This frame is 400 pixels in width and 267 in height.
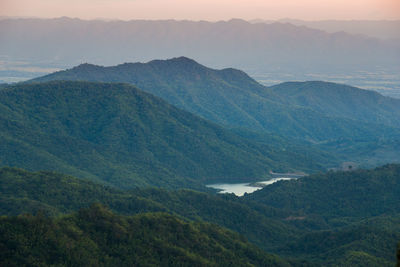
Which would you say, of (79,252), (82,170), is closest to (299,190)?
(82,170)

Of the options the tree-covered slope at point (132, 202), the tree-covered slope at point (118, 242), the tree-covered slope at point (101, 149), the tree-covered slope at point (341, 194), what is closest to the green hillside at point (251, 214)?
the tree-covered slope at point (132, 202)

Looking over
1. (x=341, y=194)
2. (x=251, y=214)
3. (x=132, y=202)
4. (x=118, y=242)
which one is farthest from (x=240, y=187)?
(x=118, y=242)

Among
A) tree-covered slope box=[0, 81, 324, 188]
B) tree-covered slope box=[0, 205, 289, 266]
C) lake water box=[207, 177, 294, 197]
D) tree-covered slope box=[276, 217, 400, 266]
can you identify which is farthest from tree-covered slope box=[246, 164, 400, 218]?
tree-covered slope box=[0, 205, 289, 266]

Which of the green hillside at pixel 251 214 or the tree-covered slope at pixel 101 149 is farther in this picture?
the tree-covered slope at pixel 101 149

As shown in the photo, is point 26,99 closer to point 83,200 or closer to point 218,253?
point 83,200

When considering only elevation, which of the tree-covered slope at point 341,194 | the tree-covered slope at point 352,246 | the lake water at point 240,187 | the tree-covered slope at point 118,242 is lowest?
the lake water at point 240,187

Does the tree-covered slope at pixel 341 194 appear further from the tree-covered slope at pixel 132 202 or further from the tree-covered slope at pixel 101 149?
the tree-covered slope at pixel 101 149
